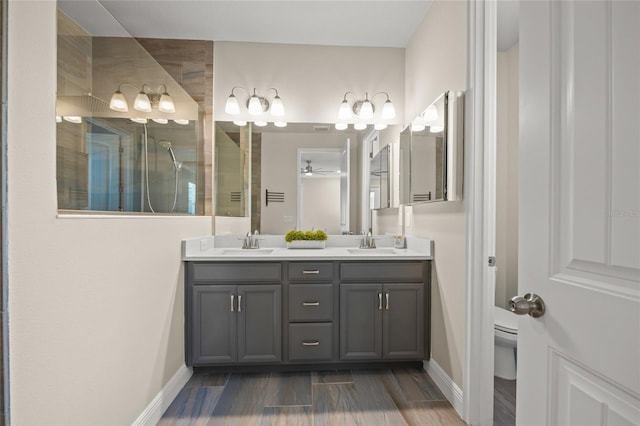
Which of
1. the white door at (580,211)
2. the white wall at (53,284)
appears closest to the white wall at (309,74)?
the white wall at (53,284)

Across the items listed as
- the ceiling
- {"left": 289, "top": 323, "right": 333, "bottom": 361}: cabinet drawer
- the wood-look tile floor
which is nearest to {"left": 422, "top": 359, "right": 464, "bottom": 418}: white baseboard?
the wood-look tile floor

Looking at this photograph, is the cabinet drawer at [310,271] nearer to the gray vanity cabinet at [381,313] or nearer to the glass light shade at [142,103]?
the gray vanity cabinet at [381,313]

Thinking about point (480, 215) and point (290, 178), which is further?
point (290, 178)

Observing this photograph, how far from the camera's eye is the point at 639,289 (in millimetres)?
530

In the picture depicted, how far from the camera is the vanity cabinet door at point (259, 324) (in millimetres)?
2203

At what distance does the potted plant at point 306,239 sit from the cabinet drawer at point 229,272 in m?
0.49

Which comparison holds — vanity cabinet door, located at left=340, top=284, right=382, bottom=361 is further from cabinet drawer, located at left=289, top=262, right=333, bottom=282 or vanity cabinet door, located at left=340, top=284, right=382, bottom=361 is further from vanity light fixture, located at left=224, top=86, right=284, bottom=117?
vanity light fixture, located at left=224, top=86, right=284, bottom=117

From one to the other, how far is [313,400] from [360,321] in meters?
0.58

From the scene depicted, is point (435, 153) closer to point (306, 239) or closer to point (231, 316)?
point (306, 239)

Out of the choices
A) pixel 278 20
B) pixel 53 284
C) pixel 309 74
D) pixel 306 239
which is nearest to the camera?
pixel 53 284

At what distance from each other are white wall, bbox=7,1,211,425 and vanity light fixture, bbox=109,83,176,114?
46 cm

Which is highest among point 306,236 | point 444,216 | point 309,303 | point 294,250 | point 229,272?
point 444,216

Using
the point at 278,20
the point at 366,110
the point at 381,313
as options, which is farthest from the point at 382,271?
the point at 278,20

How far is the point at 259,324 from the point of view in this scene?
2.22m
